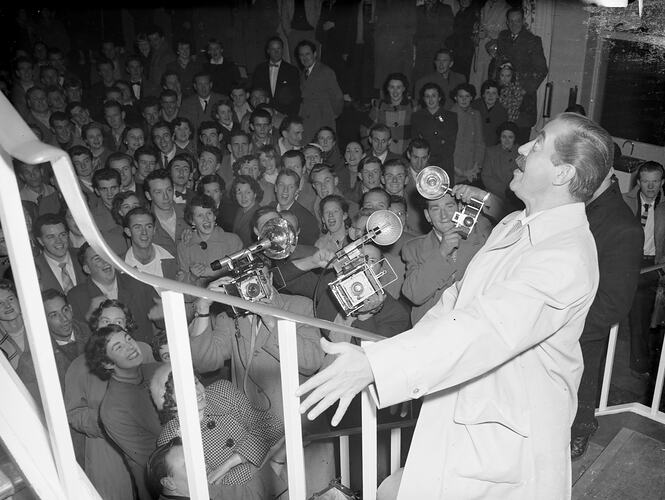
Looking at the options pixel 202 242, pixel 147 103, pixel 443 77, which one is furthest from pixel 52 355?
pixel 443 77

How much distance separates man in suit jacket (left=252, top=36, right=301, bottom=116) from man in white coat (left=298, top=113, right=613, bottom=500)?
400cm

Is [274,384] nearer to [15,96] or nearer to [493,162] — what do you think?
[493,162]

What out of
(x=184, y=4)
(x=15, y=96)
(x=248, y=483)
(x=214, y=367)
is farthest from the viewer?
(x=184, y=4)

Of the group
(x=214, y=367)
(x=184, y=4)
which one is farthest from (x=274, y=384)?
(x=184, y=4)

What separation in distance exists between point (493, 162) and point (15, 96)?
3.60 metres

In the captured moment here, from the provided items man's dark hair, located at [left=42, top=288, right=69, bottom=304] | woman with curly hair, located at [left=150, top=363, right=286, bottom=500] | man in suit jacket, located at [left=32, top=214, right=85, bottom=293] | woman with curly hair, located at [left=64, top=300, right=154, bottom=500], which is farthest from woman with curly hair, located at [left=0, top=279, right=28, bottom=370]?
Answer: woman with curly hair, located at [left=150, top=363, right=286, bottom=500]

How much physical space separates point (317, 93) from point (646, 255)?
277cm

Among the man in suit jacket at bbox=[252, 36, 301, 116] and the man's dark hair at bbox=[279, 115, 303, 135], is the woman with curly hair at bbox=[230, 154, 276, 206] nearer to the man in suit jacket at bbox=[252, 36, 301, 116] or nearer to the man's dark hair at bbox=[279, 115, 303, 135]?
the man's dark hair at bbox=[279, 115, 303, 135]

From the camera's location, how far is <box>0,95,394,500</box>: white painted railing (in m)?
0.69

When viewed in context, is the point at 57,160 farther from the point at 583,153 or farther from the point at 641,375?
the point at 641,375

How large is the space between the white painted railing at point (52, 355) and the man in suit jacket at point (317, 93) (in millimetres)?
4068

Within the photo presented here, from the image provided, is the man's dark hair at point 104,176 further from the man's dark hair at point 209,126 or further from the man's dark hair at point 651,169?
the man's dark hair at point 651,169

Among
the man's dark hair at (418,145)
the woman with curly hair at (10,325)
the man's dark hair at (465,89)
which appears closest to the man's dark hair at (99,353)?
the woman with curly hair at (10,325)

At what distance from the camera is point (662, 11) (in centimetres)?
334
